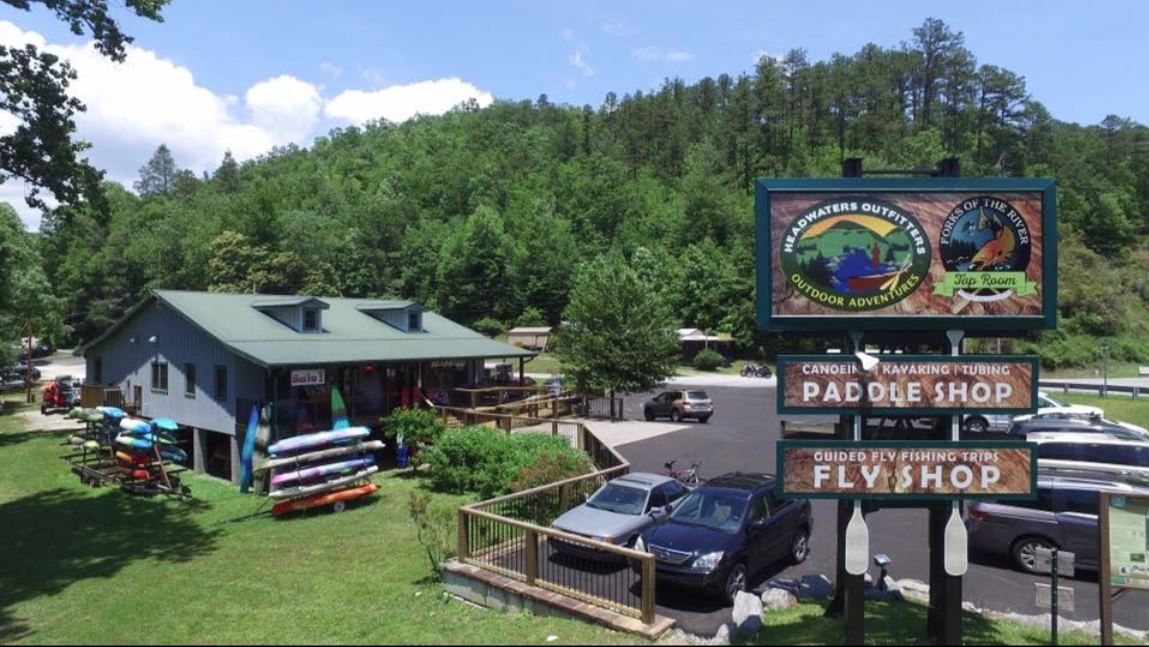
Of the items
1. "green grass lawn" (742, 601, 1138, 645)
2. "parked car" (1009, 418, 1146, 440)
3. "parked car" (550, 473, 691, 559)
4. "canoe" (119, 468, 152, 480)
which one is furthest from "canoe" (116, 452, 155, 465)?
"parked car" (1009, 418, 1146, 440)

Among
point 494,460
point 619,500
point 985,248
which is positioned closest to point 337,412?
point 494,460

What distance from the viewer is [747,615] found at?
29.6 ft

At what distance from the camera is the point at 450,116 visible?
539 ft

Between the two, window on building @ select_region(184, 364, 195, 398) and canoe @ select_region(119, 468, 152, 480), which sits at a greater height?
window on building @ select_region(184, 364, 195, 398)

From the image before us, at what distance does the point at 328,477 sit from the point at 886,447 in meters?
14.7

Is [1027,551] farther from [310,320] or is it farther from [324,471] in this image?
[310,320]

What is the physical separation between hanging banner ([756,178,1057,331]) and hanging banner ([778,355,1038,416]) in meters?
0.42

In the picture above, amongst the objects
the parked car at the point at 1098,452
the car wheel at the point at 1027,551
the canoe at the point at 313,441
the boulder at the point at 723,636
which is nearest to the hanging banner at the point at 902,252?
the boulder at the point at 723,636

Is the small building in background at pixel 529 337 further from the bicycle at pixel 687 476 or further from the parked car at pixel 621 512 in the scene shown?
the parked car at pixel 621 512

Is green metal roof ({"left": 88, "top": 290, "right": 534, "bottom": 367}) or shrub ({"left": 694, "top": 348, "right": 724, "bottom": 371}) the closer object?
green metal roof ({"left": 88, "top": 290, "right": 534, "bottom": 367})

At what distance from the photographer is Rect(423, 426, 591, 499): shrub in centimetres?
1598

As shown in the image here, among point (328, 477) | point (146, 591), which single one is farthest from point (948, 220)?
point (328, 477)

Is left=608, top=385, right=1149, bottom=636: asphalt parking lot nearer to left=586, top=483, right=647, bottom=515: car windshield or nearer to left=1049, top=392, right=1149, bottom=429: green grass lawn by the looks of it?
left=586, top=483, right=647, bottom=515: car windshield

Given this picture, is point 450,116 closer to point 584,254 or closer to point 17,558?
point 584,254
